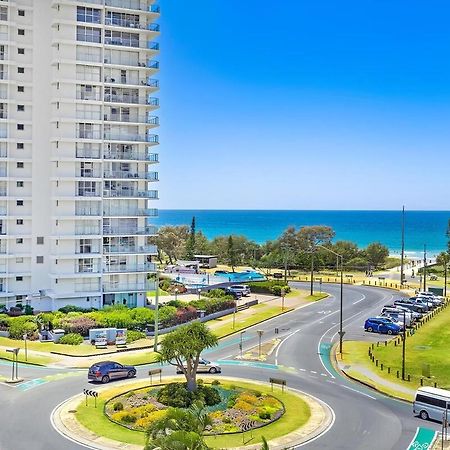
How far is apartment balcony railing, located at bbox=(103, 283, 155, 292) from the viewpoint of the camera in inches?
3019

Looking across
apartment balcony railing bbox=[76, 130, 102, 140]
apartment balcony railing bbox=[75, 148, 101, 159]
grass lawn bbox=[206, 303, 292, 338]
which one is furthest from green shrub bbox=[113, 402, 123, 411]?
apartment balcony railing bbox=[76, 130, 102, 140]

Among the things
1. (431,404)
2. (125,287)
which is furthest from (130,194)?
(431,404)

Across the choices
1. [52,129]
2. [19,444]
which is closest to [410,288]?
[52,129]

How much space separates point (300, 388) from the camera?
4656 cm

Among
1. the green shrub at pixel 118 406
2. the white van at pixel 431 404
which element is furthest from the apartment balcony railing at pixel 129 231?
the white van at pixel 431 404

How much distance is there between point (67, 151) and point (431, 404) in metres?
51.4

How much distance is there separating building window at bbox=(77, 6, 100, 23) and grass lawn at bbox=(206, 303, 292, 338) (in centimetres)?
3837

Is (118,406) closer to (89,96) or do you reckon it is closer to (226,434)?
(226,434)

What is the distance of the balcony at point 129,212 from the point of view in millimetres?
76750

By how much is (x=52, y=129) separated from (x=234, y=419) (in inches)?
1884

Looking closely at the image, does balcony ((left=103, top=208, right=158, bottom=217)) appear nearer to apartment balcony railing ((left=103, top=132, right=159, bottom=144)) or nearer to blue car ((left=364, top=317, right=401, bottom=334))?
apartment balcony railing ((left=103, top=132, right=159, bottom=144))

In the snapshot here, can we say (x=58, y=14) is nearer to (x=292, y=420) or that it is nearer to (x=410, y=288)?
(x=292, y=420)

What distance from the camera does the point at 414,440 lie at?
118 feet

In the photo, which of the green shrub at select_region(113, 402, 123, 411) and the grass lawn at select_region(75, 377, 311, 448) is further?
the green shrub at select_region(113, 402, 123, 411)
